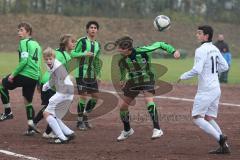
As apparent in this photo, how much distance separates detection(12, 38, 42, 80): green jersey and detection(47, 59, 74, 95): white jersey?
41.4 inches

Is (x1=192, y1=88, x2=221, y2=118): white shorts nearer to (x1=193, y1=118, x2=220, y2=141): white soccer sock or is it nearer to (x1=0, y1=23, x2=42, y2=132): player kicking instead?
(x1=193, y1=118, x2=220, y2=141): white soccer sock

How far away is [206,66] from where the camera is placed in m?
10.5

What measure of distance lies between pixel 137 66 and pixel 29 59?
7.08 ft

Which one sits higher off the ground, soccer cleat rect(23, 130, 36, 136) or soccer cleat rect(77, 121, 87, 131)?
soccer cleat rect(23, 130, 36, 136)

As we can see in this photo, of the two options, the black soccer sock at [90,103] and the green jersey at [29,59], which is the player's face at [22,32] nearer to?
the green jersey at [29,59]

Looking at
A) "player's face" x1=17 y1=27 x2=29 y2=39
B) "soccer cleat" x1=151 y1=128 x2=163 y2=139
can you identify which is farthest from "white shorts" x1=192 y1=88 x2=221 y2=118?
"player's face" x1=17 y1=27 x2=29 y2=39

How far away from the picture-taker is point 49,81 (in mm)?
11820

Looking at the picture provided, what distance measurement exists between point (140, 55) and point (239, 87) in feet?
41.2

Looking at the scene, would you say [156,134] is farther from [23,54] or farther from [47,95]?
[23,54]

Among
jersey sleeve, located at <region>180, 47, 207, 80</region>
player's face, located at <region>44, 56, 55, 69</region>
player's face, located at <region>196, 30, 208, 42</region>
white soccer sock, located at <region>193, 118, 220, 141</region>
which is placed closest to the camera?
jersey sleeve, located at <region>180, 47, 207, 80</region>

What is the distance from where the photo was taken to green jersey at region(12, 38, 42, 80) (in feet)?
40.4

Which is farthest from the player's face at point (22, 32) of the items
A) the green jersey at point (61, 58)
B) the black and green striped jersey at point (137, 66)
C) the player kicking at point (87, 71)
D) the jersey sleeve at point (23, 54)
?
the black and green striped jersey at point (137, 66)

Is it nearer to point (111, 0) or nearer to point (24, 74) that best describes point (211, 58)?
point (24, 74)

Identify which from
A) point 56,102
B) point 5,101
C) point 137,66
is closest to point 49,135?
point 56,102
